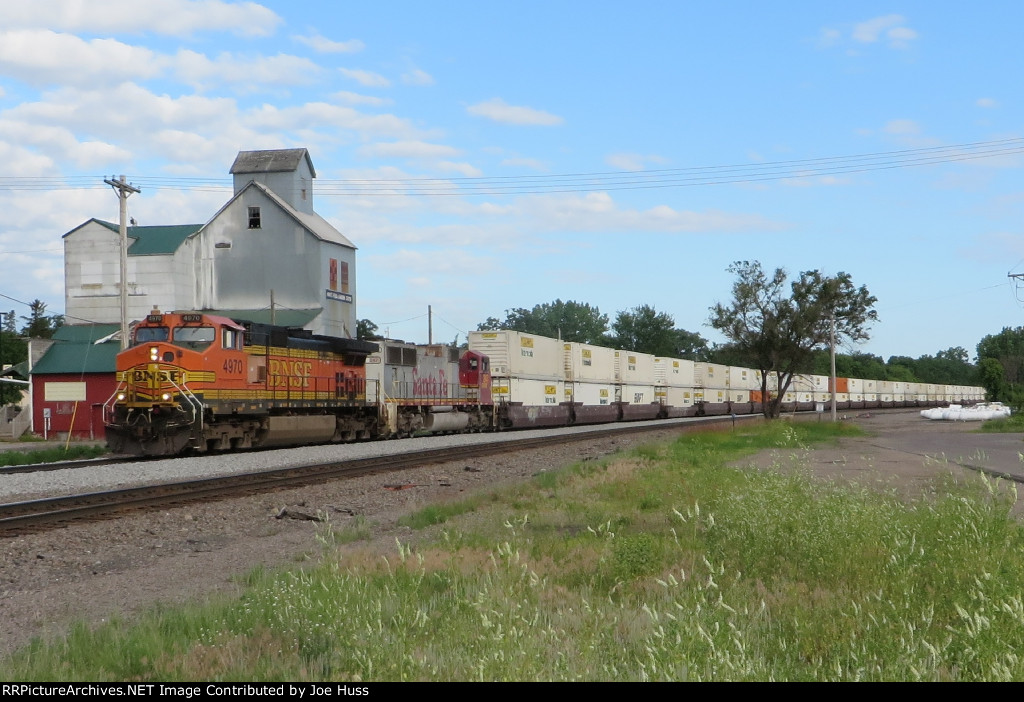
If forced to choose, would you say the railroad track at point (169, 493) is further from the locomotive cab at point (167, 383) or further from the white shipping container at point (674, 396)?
the white shipping container at point (674, 396)

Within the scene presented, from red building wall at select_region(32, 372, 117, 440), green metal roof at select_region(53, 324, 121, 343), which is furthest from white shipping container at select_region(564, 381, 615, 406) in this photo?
green metal roof at select_region(53, 324, 121, 343)

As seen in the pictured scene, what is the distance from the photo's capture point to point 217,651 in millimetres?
5363

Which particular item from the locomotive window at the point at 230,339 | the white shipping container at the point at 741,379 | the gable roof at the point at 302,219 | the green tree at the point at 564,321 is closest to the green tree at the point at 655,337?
the green tree at the point at 564,321

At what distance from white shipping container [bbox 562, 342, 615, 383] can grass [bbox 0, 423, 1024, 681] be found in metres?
36.3

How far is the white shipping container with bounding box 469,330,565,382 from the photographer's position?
134ft

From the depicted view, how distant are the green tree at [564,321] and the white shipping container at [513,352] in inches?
3562

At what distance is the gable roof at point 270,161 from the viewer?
51.0 metres

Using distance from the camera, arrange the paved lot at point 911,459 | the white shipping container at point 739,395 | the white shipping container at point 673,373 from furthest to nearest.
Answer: the white shipping container at point 739,395
the white shipping container at point 673,373
the paved lot at point 911,459

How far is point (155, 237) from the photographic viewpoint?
5109 centimetres

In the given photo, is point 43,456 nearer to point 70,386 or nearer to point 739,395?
point 70,386

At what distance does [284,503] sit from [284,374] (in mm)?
11988

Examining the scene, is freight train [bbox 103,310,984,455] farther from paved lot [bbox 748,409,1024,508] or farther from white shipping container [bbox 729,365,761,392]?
paved lot [bbox 748,409,1024,508]

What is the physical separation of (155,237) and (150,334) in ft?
101

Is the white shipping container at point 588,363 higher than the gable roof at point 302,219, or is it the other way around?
the gable roof at point 302,219
